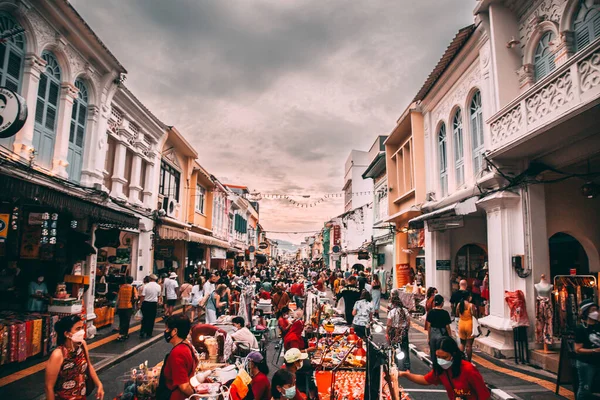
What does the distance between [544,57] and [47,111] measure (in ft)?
40.7

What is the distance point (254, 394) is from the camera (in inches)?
160

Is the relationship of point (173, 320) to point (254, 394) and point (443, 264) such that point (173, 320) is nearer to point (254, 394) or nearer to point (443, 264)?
point (254, 394)

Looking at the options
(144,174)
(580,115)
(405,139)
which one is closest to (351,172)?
(405,139)

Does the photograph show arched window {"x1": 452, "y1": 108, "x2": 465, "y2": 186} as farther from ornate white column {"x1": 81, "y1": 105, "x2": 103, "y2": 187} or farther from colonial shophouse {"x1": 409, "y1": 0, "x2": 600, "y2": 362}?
ornate white column {"x1": 81, "y1": 105, "x2": 103, "y2": 187}

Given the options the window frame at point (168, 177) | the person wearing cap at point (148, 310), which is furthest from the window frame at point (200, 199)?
the person wearing cap at point (148, 310)

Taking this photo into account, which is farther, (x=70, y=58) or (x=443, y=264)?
(x=443, y=264)

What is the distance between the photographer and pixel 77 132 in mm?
10898

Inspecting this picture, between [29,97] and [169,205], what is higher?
[29,97]

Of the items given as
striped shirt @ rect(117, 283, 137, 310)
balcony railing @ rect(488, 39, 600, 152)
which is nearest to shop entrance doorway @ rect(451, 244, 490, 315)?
balcony railing @ rect(488, 39, 600, 152)

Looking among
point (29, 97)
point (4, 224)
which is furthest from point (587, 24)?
point (29, 97)

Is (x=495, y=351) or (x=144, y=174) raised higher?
(x=144, y=174)

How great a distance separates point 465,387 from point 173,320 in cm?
326

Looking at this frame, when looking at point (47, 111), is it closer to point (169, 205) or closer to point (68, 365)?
point (68, 365)

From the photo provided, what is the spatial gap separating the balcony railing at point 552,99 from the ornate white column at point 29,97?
35.8 ft
